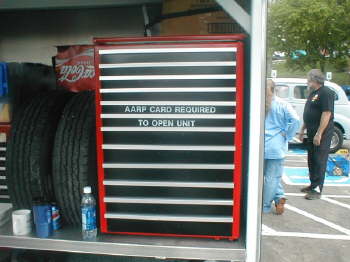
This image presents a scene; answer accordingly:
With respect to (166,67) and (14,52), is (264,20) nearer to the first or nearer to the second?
(166,67)

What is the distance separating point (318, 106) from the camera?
5.32 metres

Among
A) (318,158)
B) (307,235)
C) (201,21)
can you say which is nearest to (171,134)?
(201,21)

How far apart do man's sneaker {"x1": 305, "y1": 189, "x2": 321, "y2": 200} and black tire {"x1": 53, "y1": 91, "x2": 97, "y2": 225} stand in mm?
4599

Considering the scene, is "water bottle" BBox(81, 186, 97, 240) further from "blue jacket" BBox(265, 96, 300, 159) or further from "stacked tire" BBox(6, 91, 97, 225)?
"blue jacket" BBox(265, 96, 300, 159)

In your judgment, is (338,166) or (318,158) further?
(338,166)

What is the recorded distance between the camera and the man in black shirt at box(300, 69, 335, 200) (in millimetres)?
5176

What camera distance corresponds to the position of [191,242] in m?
1.61

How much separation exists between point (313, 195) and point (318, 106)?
4.60 feet

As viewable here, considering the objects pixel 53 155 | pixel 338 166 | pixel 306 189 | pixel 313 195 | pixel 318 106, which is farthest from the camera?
pixel 338 166

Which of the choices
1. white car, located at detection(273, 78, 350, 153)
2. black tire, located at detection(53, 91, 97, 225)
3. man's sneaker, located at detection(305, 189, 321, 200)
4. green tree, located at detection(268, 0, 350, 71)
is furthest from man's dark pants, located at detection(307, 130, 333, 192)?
green tree, located at detection(268, 0, 350, 71)

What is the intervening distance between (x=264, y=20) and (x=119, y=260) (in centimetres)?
198

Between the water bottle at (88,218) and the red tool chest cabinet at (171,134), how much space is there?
0.06 m

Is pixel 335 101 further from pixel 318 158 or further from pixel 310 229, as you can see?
pixel 310 229

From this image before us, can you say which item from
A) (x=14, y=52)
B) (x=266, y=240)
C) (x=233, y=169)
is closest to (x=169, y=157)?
(x=233, y=169)
